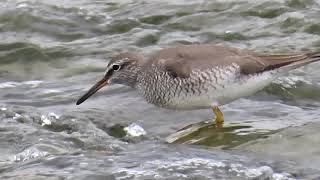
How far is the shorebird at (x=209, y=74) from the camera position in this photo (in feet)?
25.7

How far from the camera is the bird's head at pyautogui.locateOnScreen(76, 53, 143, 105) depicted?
28.3 ft

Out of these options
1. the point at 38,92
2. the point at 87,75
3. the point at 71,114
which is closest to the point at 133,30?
the point at 87,75

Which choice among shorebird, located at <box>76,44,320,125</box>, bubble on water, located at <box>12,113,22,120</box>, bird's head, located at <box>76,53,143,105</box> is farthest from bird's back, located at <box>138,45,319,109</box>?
bubble on water, located at <box>12,113,22,120</box>

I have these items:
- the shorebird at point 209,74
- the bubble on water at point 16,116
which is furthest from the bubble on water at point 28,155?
the shorebird at point 209,74

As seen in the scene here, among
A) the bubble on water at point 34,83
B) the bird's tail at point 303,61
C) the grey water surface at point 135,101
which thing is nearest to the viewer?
the grey water surface at point 135,101

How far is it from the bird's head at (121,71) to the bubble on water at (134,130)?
1.97 ft

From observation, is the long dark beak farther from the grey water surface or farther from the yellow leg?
the yellow leg

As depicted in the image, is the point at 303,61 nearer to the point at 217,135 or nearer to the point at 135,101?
the point at 217,135

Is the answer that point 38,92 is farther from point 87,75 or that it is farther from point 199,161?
point 199,161

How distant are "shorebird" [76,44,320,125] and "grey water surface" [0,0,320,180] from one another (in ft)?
1.11

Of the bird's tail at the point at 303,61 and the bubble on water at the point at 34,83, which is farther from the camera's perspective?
the bubble on water at the point at 34,83

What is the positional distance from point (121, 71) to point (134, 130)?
80cm

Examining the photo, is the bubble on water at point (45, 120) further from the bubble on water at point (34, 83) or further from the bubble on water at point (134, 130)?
the bubble on water at point (34, 83)

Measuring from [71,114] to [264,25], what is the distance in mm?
3716
